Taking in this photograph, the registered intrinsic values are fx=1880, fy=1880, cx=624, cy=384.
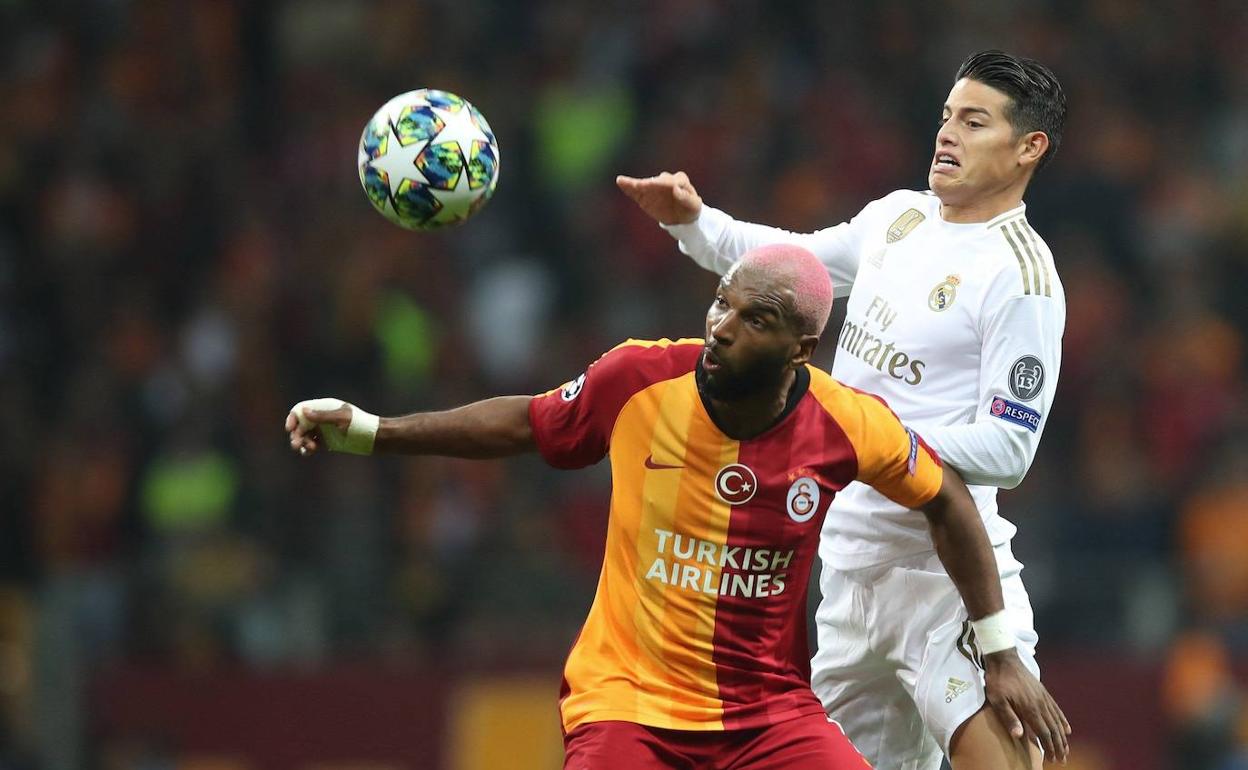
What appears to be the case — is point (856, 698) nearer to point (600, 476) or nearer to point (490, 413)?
point (490, 413)

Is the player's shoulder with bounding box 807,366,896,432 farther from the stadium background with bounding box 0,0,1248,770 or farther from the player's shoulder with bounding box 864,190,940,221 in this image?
the stadium background with bounding box 0,0,1248,770

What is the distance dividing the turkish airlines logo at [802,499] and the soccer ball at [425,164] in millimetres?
1390

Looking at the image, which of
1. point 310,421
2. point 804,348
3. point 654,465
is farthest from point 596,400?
point 310,421

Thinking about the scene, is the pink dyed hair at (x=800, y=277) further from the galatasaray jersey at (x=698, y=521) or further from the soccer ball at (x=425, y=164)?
the soccer ball at (x=425, y=164)

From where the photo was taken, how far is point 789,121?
42.2 feet

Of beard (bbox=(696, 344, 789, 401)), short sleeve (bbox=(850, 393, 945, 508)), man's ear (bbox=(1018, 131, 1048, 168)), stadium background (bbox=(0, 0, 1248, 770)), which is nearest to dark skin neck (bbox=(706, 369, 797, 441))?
beard (bbox=(696, 344, 789, 401))

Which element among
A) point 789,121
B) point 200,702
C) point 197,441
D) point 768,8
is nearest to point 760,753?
point 200,702

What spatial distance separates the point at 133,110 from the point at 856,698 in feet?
30.5

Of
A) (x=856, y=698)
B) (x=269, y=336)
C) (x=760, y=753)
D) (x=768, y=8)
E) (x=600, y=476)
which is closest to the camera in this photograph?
(x=760, y=753)

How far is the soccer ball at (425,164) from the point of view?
5.49m

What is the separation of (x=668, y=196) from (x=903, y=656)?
1.56 m

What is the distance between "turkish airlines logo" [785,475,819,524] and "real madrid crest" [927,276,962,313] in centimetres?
74

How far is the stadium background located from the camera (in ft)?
33.0

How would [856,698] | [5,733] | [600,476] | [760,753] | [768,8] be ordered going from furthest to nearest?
[768,8]
[600,476]
[5,733]
[856,698]
[760,753]
